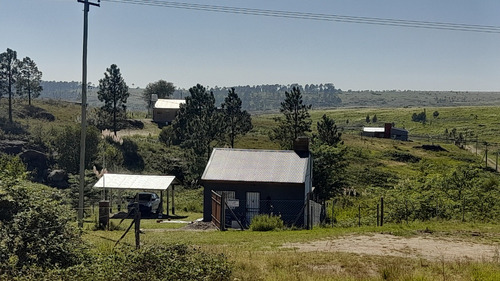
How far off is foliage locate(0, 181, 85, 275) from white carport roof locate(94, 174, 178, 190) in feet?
60.8

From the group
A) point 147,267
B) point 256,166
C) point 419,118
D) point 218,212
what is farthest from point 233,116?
point 419,118

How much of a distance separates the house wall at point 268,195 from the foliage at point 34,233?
14.9 metres

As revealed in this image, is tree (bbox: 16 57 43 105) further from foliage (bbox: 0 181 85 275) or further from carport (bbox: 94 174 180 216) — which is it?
foliage (bbox: 0 181 85 275)

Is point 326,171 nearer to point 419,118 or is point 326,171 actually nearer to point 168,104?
point 168,104

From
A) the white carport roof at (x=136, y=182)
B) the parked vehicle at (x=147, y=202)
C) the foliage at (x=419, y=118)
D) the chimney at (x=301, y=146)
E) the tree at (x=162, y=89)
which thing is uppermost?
the tree at (x=162, y=89)

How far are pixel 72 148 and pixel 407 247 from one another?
40.2 meters

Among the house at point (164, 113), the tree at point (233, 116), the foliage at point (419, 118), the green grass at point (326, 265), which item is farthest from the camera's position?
the foliage at point (419, 118)

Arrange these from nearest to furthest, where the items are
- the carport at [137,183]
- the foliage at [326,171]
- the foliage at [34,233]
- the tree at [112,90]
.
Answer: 1. the foliage at [34,233]
2. the carport at [137,183]
3. the foliage at [326,171]
4. the tree at [112,90]

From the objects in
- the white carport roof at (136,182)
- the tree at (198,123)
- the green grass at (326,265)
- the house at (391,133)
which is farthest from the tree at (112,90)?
the house at (391,133)

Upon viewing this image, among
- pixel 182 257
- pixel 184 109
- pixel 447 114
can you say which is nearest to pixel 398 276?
pixel 182 257

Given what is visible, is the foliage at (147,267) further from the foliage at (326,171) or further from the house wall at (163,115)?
the house wall at (163,115)

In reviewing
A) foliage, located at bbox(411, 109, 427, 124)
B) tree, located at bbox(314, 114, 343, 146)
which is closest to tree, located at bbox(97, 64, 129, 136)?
tree, located at bbox(314, 114, 343, 146)

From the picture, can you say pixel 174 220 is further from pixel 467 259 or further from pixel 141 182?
pixel 467 259

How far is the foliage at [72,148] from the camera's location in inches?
1924
